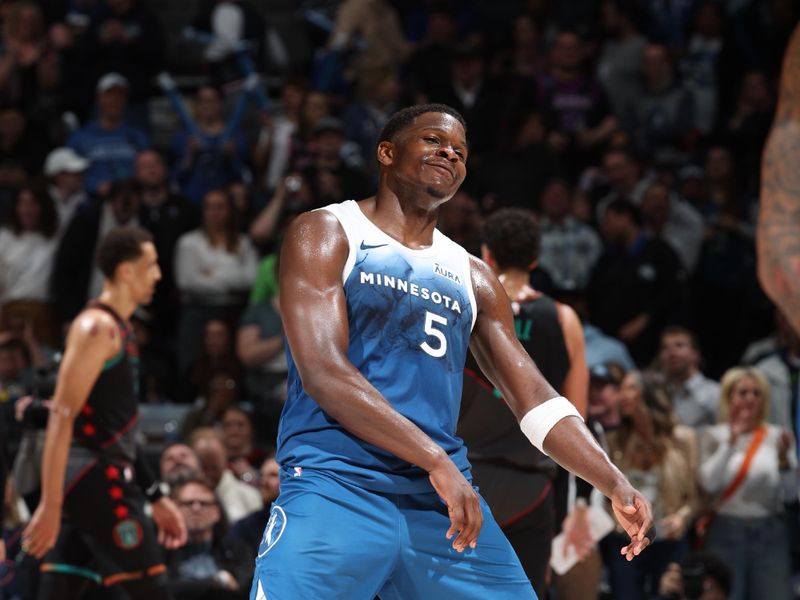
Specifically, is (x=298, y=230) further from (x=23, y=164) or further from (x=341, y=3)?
(x=341, y=3)

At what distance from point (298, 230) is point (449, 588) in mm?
995

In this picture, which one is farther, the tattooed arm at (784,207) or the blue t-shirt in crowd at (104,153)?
the blue t-shirt in crowd at (104,153)

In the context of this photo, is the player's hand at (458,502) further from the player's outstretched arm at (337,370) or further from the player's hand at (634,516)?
the player's hand at (634,516)

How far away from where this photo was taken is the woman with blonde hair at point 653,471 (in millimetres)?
8188

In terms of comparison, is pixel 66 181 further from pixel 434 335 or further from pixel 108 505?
pixel 434 335

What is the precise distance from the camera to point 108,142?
1156 cm

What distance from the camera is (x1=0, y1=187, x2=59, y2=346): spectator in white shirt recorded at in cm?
1072

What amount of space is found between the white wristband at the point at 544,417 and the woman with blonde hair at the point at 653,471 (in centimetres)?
437

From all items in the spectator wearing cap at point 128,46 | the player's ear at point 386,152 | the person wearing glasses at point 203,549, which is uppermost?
the player's ear at point 386,152

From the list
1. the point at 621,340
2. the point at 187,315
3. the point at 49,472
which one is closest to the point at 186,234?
the point at 187,315

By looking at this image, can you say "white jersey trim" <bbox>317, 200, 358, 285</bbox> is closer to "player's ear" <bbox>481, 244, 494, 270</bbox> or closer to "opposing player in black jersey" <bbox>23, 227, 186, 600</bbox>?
"player's ear" <bbox>481, 244, 494, 270</bbox>

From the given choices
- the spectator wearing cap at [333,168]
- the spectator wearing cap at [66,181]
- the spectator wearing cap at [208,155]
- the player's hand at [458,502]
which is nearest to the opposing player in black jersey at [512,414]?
the player's hand at [458,502]

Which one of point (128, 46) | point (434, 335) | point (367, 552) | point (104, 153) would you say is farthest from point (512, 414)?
point (128, 46)

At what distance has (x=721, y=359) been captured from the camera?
10.9 meters
